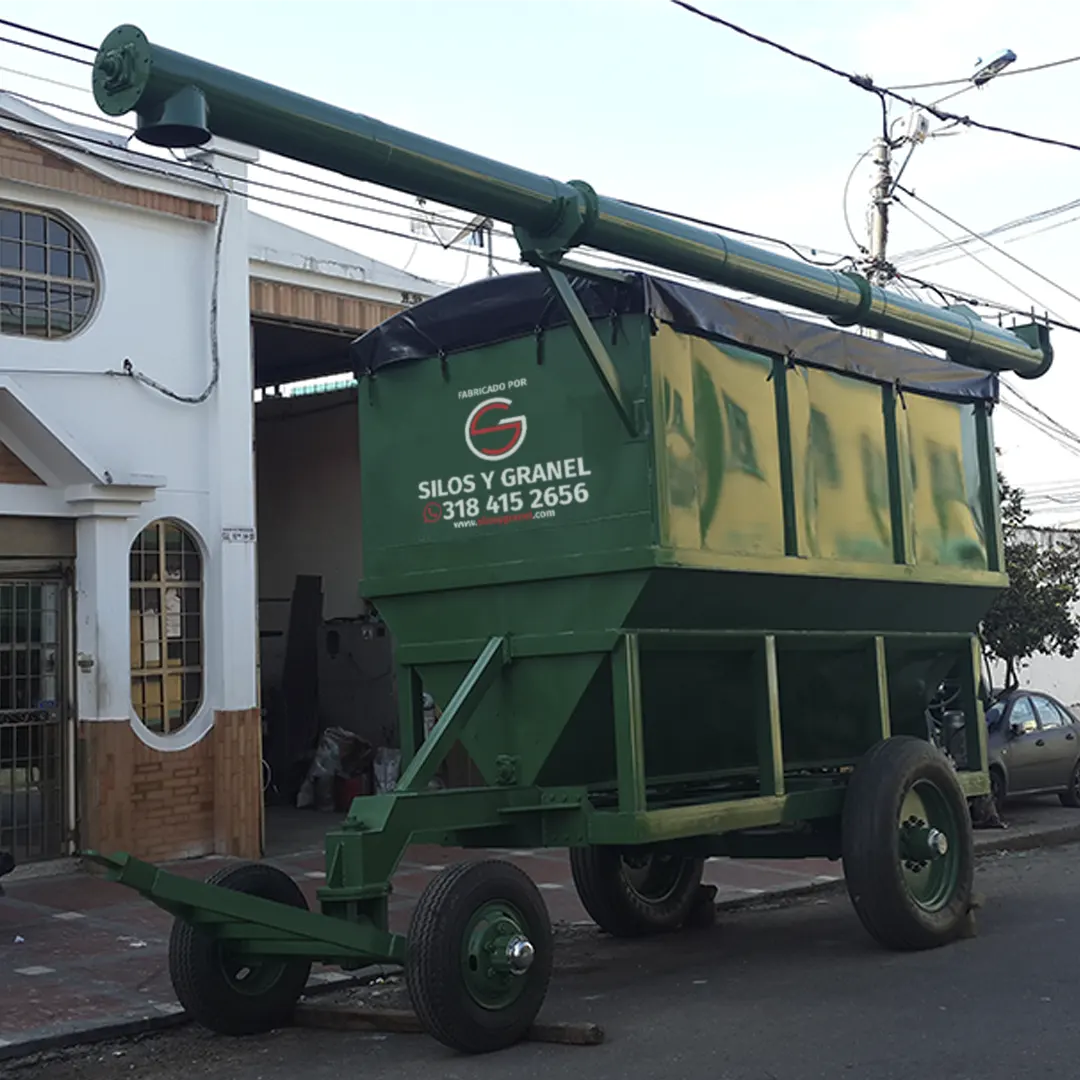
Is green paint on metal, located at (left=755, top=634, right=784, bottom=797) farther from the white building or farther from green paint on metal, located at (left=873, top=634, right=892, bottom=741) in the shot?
the white building

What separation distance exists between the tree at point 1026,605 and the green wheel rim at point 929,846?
898cm

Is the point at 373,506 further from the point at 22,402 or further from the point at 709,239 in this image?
the point at 22,402

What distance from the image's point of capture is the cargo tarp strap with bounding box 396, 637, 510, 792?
23.7ft

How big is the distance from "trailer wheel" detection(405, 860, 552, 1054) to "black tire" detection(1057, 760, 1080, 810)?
11.6 m

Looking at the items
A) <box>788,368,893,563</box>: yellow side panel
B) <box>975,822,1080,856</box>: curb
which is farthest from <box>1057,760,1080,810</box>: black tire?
<box>788,368,893,563</box>: yellow side panel

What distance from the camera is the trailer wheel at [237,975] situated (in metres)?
6.77

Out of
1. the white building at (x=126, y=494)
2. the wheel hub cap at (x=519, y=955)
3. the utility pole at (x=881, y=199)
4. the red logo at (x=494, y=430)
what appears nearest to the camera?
the wheel hub cap at (x=519, y=955)

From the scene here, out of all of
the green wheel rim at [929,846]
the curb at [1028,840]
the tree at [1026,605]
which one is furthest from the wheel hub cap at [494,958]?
the tree at [1026,605]

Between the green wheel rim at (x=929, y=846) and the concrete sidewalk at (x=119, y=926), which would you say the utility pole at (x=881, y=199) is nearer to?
the concrete sidewalk at (x=119, y=926)

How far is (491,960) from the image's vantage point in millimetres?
6469

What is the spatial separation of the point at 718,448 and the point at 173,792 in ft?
21.1

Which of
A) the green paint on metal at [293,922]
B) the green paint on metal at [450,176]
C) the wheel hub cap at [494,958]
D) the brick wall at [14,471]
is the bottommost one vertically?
the wheel hub cap at [494,958]

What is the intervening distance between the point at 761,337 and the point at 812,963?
354 centimetres

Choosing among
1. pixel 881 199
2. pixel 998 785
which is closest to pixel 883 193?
pixel 881 199
